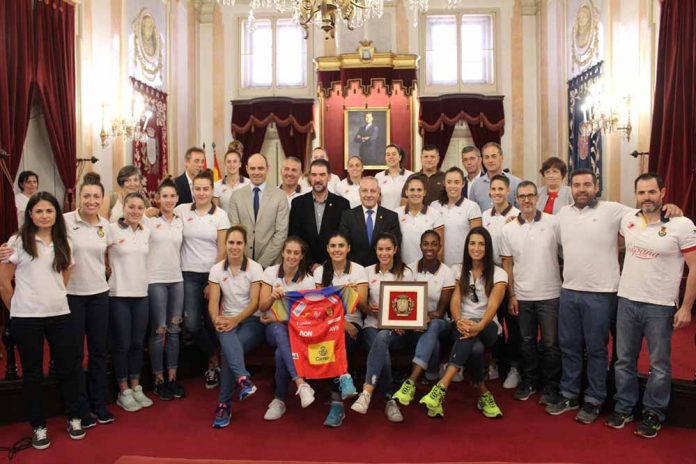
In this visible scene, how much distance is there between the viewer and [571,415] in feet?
→ 13.1

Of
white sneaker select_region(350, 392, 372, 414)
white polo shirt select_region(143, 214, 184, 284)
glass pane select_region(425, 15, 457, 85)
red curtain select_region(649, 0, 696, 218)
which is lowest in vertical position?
white sneaker select_region(350, 392, 372, 414)

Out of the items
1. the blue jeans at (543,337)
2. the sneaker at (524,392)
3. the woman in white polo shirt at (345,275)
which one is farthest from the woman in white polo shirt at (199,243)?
the sneaker at (524,392)

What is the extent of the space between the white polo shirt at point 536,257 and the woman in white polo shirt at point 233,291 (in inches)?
73.6

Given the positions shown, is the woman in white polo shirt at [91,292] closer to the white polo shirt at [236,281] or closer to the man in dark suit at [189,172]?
the white polo shirt at [236,281]

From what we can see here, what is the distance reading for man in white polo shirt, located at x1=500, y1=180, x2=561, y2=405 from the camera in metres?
4.13

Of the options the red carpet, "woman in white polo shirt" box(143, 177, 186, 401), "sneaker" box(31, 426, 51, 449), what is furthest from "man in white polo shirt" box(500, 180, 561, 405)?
"sneaker" box(31, 426, 51, 449)

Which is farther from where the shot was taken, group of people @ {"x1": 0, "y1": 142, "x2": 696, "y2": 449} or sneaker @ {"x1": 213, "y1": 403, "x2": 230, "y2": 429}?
sneaker @ {"x1": 213, "y1": 403, "x2": 230, "y2": 429}

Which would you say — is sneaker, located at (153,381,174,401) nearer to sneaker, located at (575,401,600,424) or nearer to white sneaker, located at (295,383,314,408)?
white sneaker, located at (295,383,314,408)

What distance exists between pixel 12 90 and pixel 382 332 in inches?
193

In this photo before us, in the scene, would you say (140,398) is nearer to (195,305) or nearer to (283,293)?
(195,305)

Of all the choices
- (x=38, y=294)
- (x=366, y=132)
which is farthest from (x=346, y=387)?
(x=366, y=132)

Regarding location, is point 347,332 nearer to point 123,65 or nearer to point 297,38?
point 123,65

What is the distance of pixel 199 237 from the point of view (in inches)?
177

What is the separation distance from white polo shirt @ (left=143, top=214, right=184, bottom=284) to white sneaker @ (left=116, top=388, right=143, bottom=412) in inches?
31.3
